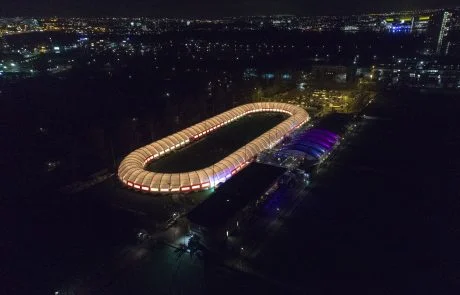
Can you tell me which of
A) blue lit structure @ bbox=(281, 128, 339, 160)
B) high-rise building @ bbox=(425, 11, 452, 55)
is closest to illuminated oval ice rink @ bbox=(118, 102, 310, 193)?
blue lit structure @ bbox=(281, 128, 339, 160)

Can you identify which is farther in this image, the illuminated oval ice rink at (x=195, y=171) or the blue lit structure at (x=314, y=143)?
the blue lit structure at (x=314, y=143)

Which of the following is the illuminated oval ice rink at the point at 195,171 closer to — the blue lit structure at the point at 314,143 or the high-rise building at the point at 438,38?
the blue lit structure at the point at 314,143

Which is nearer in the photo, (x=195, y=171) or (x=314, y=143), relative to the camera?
(x=195, y=171)

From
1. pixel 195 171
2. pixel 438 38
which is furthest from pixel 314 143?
pixel 438 38

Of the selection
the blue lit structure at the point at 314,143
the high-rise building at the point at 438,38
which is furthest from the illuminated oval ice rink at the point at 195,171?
the high-rise building at the point at 438,38

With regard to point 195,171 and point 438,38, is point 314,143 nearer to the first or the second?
point 195,171

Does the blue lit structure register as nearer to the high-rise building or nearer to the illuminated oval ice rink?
the illuminated oval ice rink

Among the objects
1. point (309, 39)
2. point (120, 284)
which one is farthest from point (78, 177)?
point (309, 39)

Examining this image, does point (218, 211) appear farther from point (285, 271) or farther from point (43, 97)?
point (43, 97)
